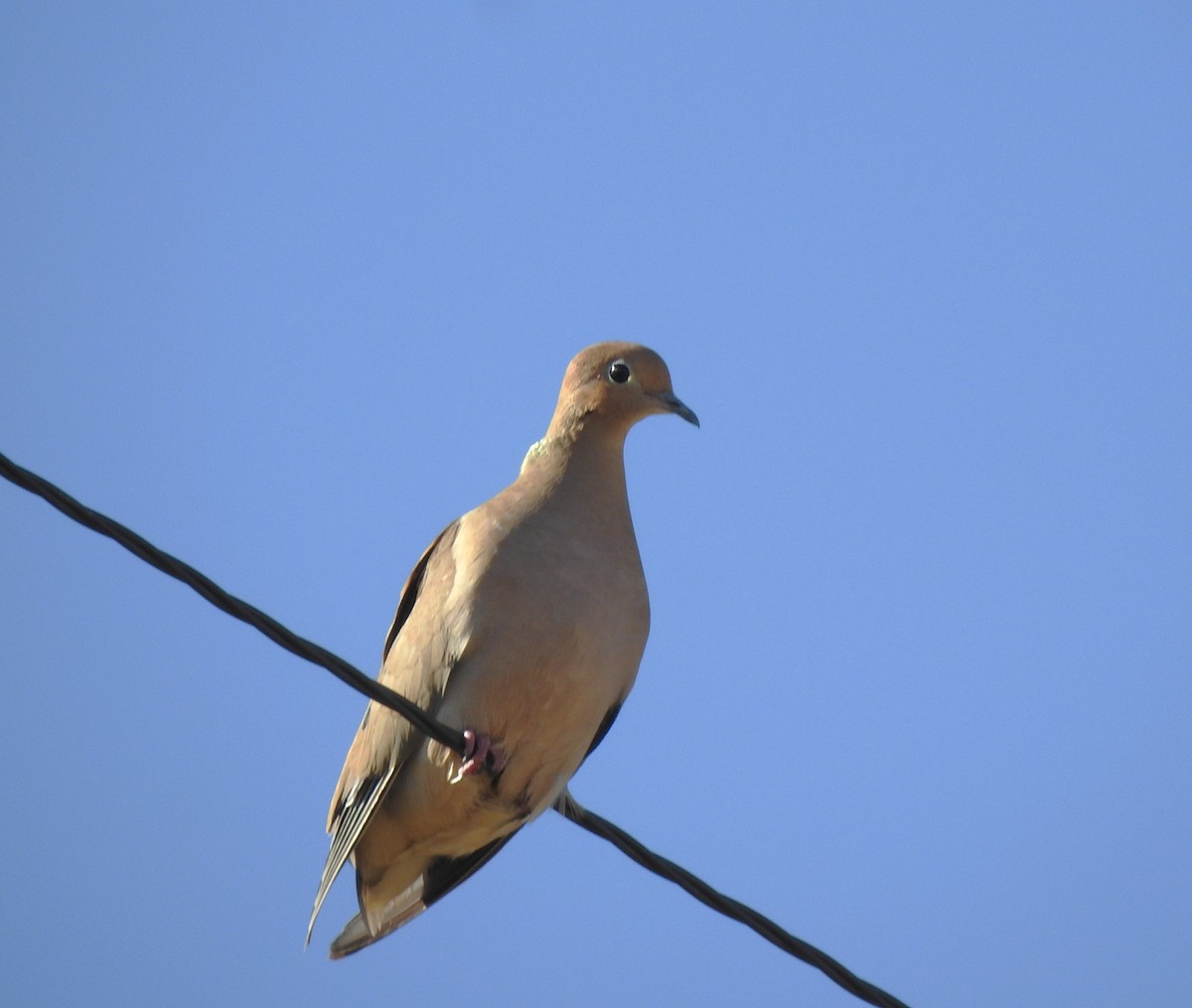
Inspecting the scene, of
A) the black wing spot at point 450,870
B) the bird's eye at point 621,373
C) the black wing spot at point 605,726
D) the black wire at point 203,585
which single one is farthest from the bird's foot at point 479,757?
the bird's eye at point 621,373

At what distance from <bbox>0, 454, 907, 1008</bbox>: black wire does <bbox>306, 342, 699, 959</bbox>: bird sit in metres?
0.64

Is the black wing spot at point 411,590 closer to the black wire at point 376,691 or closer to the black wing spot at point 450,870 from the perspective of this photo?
the black wing spot at point 450,870

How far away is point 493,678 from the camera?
14.3 feet

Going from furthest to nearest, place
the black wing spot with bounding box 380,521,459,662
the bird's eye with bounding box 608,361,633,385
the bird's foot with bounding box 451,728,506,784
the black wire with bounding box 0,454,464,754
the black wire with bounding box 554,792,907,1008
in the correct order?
the bird's eye with bounding box 608,361,633,385
the black wing spot with bounding box 380,521,459,662
the bird's foot with bounding box 451,728,506,784
the black wire with bounding box 554,792,907,1008
the black wire with bounding box 0,454,464,754

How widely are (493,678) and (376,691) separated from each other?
1.22 meters

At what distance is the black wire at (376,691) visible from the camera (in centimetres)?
272

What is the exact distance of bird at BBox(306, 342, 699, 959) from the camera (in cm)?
438

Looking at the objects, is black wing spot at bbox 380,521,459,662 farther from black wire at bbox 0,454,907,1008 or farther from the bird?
black wire at bbox 0,454,907,1008

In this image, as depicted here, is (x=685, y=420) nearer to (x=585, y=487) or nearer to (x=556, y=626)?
(x=585, y=487)

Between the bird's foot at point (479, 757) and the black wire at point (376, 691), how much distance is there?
591 mm

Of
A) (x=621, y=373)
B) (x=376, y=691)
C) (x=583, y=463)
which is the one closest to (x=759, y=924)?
(x=376, y=691)

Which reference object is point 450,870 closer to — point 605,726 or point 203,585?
point 605,726

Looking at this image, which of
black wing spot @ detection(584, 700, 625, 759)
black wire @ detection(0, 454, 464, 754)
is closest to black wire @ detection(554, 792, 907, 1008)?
black wire @ detection(0, 454, 464, 754)

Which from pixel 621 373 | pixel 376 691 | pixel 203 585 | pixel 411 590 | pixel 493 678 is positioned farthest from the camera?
pixel 621 373
